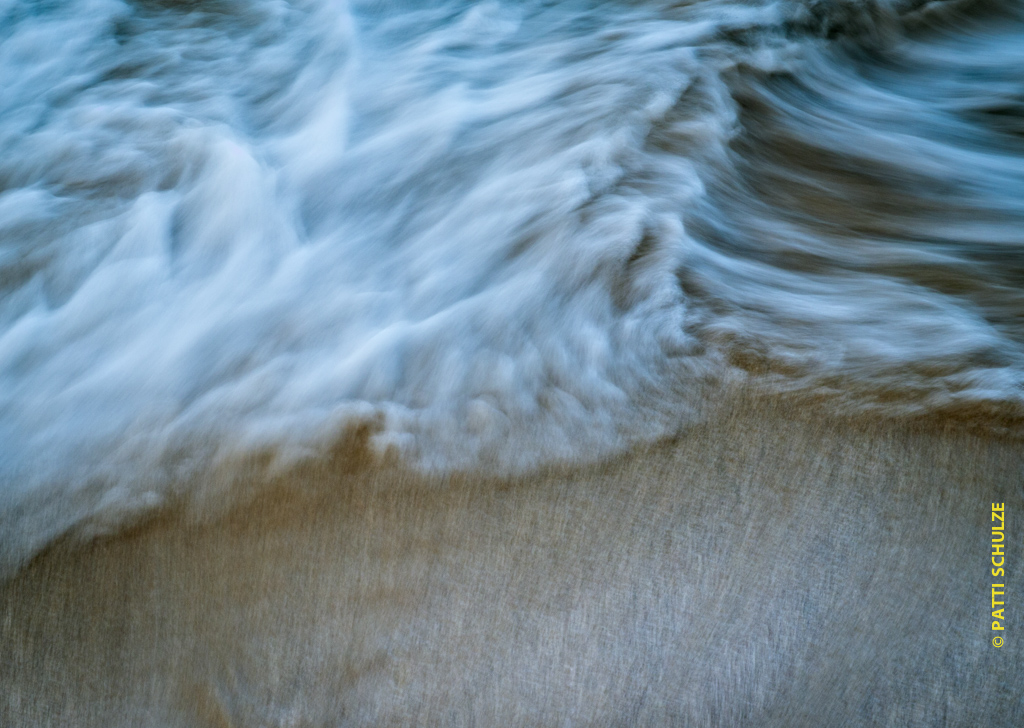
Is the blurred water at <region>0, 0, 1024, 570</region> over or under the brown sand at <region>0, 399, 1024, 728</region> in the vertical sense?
over

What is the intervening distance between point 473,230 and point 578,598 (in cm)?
77

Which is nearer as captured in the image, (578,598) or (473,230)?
(578,598)

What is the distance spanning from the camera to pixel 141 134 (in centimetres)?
183

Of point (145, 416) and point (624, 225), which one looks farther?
point (624, 225)

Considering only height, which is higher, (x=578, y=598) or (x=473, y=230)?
(x=473, y=230)

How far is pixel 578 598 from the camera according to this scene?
1030 mm

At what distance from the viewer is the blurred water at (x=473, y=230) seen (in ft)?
3.83

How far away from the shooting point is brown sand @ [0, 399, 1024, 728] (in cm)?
97

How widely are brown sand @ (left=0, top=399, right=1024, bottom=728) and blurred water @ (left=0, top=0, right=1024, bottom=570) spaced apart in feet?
0.22

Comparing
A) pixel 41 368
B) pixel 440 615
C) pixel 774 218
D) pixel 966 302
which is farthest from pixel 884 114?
pixel 41 368

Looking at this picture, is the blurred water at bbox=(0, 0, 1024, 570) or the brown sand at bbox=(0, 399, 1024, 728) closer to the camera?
the brown sand at bbox=(0, 399, 1024, 728)

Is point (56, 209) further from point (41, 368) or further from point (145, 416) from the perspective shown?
point (145, 416)

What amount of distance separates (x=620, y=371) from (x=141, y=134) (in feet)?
4.23

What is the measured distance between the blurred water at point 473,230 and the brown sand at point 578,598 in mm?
66
